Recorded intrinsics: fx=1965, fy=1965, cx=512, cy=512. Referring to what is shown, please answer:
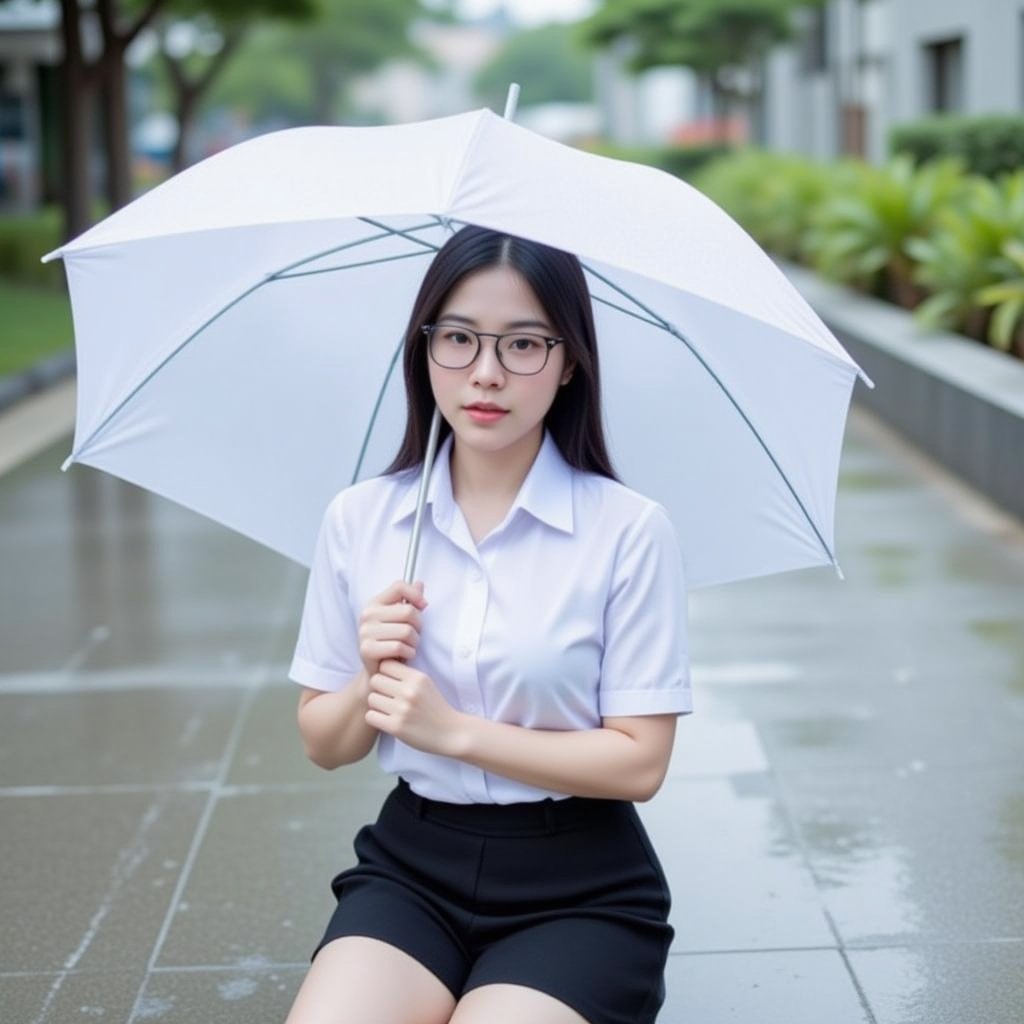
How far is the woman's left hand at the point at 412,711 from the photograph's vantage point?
280 centimetres

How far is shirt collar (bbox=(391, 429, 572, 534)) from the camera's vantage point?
3.00 meters

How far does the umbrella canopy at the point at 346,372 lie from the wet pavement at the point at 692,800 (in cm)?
103

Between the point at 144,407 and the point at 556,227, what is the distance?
108 centimetres

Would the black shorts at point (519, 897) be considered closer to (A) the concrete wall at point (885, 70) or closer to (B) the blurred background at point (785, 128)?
(B) the blurred background at point (785, 128)

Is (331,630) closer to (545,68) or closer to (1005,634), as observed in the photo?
(1005,634)

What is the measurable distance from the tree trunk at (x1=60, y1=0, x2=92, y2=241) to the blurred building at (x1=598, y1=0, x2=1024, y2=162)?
975cm

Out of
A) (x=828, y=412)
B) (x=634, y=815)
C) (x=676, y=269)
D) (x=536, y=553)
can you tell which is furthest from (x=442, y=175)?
(x=634, y=815)

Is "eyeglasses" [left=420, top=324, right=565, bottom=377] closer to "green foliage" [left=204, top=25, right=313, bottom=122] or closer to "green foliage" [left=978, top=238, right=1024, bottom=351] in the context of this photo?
"green foliage" [left=978, top=238, right=1024, bottom=351]

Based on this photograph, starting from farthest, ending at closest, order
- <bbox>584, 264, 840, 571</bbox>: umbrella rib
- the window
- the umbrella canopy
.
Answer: the window → <bbox>584, 264, 840, 571</bbox>: umbrella rib → the umbrella canopy

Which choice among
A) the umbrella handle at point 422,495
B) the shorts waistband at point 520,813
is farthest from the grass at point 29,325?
the shorts waistband at point 520,813

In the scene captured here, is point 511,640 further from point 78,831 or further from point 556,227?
point 78,831

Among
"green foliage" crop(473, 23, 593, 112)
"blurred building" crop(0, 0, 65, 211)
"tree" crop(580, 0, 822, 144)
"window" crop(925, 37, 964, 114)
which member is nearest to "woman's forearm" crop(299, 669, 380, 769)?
"window" crop(925, 37, 964, 114)

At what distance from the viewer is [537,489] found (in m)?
3.02

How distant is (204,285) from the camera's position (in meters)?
3.37
